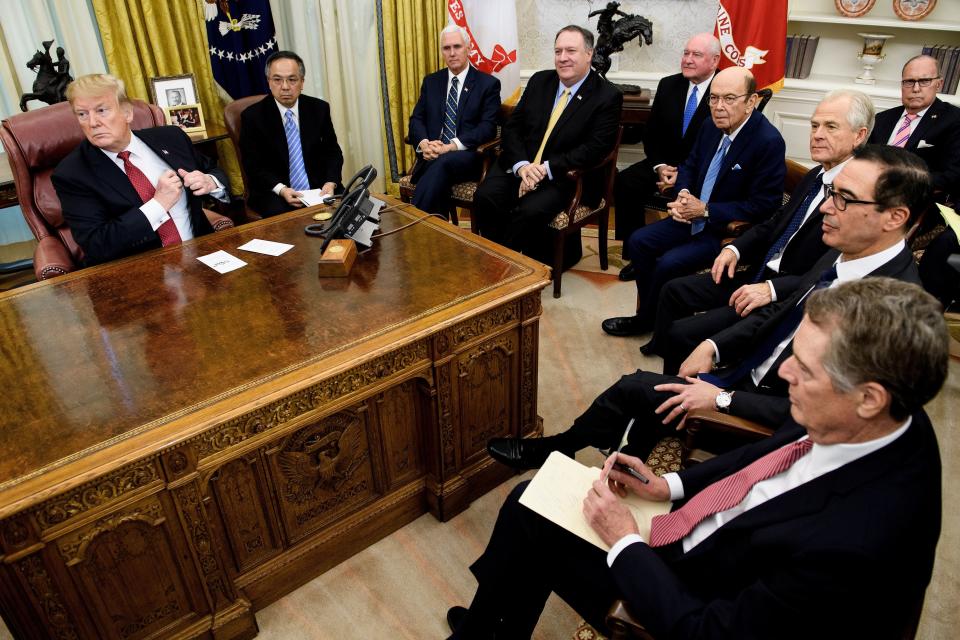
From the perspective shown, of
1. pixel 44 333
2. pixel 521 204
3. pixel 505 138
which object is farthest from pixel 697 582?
pixel 505 138

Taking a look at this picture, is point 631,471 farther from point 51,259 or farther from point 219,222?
point 51,259

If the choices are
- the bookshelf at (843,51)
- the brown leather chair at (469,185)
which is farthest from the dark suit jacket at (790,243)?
the bookshelf at (843,51)

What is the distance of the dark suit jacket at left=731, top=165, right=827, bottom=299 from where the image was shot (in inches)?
95.9

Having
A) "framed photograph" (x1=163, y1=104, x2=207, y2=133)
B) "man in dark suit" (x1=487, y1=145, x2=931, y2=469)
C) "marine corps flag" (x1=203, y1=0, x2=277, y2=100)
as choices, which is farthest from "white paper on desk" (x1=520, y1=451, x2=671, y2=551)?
"marine corps flag" (x1=203, y1=0, x2=277, y2=100)

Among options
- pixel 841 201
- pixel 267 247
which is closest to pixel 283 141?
pixel 267 247

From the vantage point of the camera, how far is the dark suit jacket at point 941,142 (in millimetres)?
3264

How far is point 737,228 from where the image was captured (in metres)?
2.97

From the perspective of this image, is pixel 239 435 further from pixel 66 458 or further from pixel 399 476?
pixel 399 476

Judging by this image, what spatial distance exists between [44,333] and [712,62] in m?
3.63

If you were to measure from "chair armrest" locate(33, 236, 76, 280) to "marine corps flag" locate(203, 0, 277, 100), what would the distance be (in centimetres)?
191

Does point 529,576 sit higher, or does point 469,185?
point 469,185

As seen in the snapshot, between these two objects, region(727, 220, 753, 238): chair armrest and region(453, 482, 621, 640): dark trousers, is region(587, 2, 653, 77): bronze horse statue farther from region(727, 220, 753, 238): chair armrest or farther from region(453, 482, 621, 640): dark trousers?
region(453, 482, 621, 640): dark trousers

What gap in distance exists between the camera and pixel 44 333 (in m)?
1.97

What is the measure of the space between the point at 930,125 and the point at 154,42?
174 inches
